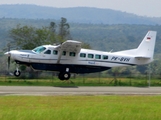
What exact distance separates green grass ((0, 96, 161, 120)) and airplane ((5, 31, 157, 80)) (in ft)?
56.8

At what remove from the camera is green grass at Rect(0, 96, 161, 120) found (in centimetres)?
2039

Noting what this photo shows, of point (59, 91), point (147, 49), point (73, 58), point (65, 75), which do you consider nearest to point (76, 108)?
point (59, 91)

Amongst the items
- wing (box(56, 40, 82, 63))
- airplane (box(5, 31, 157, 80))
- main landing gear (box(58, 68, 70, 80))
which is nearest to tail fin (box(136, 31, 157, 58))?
airplane (box(5, 31, 157, 80))

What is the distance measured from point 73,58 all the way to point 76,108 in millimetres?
24578

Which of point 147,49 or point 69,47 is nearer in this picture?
point 69,47

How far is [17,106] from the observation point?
24016 millimetres

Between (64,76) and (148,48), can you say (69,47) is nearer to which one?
(64,76)

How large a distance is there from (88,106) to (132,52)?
87.8 ft

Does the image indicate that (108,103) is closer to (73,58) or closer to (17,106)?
(17,106)

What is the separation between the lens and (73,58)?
4788 cm

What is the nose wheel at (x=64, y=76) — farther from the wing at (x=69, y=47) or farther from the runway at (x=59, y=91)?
the runway at (x=59, y=91)

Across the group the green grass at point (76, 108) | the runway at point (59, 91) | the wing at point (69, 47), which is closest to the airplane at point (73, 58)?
the wing at point (69, 47)

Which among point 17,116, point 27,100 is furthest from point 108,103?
point 17,116

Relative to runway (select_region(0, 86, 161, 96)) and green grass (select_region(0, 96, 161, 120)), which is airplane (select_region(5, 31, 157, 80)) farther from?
green grass (select_region(0, 96, 161, 120))
